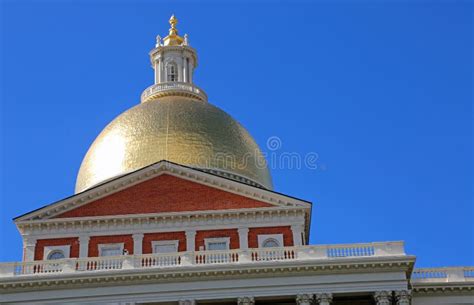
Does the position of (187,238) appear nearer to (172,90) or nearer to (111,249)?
(111,249)

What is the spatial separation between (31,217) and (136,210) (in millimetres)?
5103

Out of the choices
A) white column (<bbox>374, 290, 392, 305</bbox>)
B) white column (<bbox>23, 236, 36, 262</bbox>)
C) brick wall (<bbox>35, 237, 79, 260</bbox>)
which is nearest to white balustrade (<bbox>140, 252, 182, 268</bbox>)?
brick wall (<bbox>35, 237, 79, 260</bbox>)

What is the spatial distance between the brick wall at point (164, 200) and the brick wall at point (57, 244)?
1288mm

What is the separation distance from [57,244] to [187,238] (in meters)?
6.33

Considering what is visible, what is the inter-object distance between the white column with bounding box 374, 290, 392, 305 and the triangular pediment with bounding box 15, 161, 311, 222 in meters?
7.34

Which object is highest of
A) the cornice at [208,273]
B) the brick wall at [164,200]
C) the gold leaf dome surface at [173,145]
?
the gold leaf dome surface at [173,145]

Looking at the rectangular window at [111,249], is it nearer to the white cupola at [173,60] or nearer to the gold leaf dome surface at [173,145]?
the gold leaf dome surface at [173,145]

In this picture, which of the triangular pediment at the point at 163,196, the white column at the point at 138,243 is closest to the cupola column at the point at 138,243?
the white column at the point at 138,243

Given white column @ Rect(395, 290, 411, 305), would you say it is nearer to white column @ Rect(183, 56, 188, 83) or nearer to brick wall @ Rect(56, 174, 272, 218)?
brick wall @ Rect(56, 174, 272, 218)

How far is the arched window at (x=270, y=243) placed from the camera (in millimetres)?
49584

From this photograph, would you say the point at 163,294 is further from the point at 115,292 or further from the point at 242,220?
the point at 242,220

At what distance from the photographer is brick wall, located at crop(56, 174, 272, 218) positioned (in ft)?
167

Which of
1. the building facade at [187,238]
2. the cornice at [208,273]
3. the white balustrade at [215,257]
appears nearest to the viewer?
the cornice at [208,273]

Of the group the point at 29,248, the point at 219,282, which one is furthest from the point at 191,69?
the point at 219,282
